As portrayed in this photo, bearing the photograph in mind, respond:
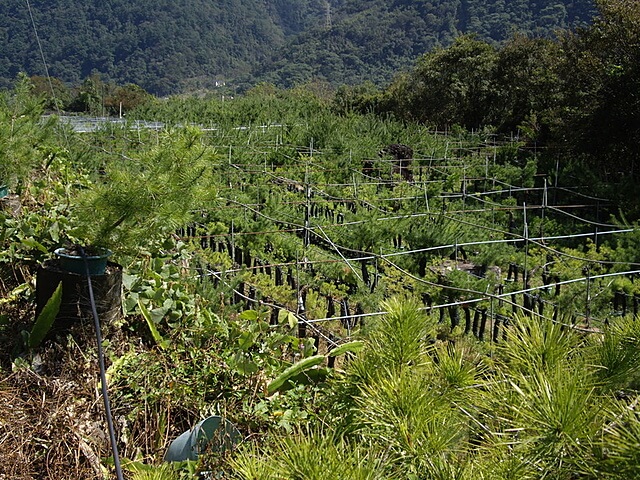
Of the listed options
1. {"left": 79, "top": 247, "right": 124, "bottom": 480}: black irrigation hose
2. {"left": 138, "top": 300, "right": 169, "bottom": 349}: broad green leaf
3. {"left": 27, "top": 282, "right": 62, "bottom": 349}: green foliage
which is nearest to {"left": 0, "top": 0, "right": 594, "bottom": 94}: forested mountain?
{"left": 138, "top": 300, "right": 169, "bottom": 349}: broad green leaf

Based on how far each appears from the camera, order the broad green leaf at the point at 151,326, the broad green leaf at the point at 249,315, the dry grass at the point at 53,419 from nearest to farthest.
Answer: the dry grass at the point at 53,419 → the broad green leaf at the point at 151,326 → the broad green leaf at the point at 249,315

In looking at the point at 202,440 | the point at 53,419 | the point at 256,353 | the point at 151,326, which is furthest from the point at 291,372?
the point at 53,419

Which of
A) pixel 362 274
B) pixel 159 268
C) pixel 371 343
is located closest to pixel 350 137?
pixel 362 274

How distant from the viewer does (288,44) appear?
5772 centimetres

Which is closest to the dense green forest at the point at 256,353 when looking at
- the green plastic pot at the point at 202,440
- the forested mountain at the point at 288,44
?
the green plastic pot at the point at 202,440

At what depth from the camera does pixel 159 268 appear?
2.64 metres

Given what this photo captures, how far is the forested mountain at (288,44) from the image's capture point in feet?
127

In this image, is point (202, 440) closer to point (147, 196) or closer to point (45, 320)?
point (45, 320)

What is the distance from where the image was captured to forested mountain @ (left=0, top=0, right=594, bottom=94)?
3866cm

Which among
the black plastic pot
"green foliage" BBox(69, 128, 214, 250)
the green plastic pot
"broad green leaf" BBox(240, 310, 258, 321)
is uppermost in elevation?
"green foliage" BBox(69, 128, 214, 250)

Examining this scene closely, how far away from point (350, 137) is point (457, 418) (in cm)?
1165

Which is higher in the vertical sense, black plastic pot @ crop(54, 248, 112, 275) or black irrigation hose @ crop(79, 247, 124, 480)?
black plastic pot @ crop(54, 248, 112, 275)

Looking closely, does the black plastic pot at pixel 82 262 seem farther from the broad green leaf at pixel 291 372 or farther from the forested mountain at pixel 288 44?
the forested mountain at pixel 288 44

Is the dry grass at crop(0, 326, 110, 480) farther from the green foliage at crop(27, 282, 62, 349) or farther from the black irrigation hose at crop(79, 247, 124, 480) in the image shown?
the black irrigation hose at crop(79, 247, 124, 480)
